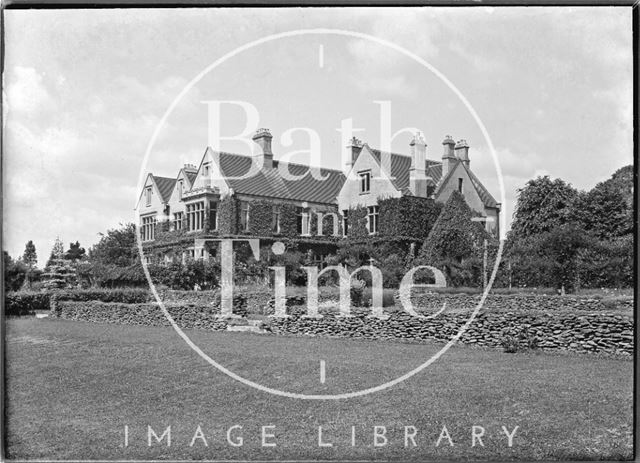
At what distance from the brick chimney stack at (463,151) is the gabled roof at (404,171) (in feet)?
7.22

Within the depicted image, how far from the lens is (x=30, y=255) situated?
338 inches

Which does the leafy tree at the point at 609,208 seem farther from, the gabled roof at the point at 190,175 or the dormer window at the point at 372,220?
the gabled roof at the point at 190,175

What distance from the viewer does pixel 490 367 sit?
10.4m

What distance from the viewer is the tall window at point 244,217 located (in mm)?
15156

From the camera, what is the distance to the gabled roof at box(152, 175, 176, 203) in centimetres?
1199

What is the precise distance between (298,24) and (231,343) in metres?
6.77

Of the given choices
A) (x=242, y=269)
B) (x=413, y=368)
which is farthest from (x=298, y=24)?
(x=242, y=269)

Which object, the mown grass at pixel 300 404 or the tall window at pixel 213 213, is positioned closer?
the mown grass at pixel 300 404

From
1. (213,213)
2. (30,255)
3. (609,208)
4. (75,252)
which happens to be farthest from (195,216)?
(609,208)

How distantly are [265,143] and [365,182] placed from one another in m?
6.14

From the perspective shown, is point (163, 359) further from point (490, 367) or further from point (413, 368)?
point (490, 367)

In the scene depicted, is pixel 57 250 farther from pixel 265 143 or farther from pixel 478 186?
pixel 478 186

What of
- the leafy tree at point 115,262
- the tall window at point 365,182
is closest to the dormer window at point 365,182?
the tall window at point 365,182

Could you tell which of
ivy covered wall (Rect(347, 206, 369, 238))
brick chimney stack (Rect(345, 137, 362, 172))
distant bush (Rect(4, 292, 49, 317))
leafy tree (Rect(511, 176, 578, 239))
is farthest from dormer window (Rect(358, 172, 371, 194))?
distant bush (Rect(4, 292, 49, 317))
